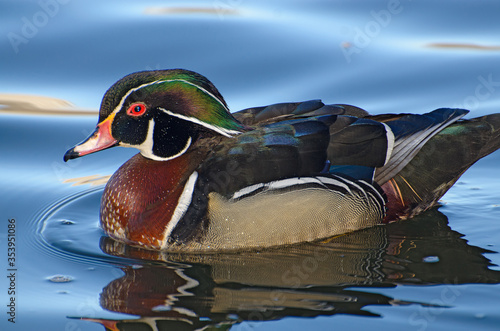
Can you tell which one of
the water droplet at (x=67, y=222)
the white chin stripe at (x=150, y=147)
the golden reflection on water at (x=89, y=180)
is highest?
the white chin stripe at (x=150, y=147)

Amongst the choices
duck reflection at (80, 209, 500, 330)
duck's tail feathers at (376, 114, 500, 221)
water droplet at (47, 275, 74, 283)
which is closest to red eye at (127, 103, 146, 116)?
duck reflection at (80, 209, 500, 330)

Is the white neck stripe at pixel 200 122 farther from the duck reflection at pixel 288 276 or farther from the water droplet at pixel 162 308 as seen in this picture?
the water droplet at pixel 162 308

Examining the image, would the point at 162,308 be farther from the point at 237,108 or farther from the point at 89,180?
the point at 237,108

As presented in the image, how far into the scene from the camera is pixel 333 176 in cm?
635

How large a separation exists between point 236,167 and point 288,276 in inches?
37.3

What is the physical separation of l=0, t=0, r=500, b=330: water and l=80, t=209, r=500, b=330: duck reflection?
0.05 ft

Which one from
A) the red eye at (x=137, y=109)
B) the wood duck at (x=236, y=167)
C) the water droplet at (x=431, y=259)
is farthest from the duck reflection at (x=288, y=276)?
the red eye at (x=137, y=109)

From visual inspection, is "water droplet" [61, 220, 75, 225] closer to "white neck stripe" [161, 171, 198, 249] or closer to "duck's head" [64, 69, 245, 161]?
"duck's head" [64, 69, 245, 161]

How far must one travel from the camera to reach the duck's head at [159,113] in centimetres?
619

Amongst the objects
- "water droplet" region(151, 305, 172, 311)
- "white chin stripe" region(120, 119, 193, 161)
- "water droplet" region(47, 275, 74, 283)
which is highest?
"white chin stripe" region(120, 119, 193, 161)

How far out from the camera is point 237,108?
29.6 feet

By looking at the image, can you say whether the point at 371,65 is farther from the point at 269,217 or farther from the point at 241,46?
the point at 269,217

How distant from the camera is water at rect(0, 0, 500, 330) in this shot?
5336 millimetres

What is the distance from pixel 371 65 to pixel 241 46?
1.70 metres
